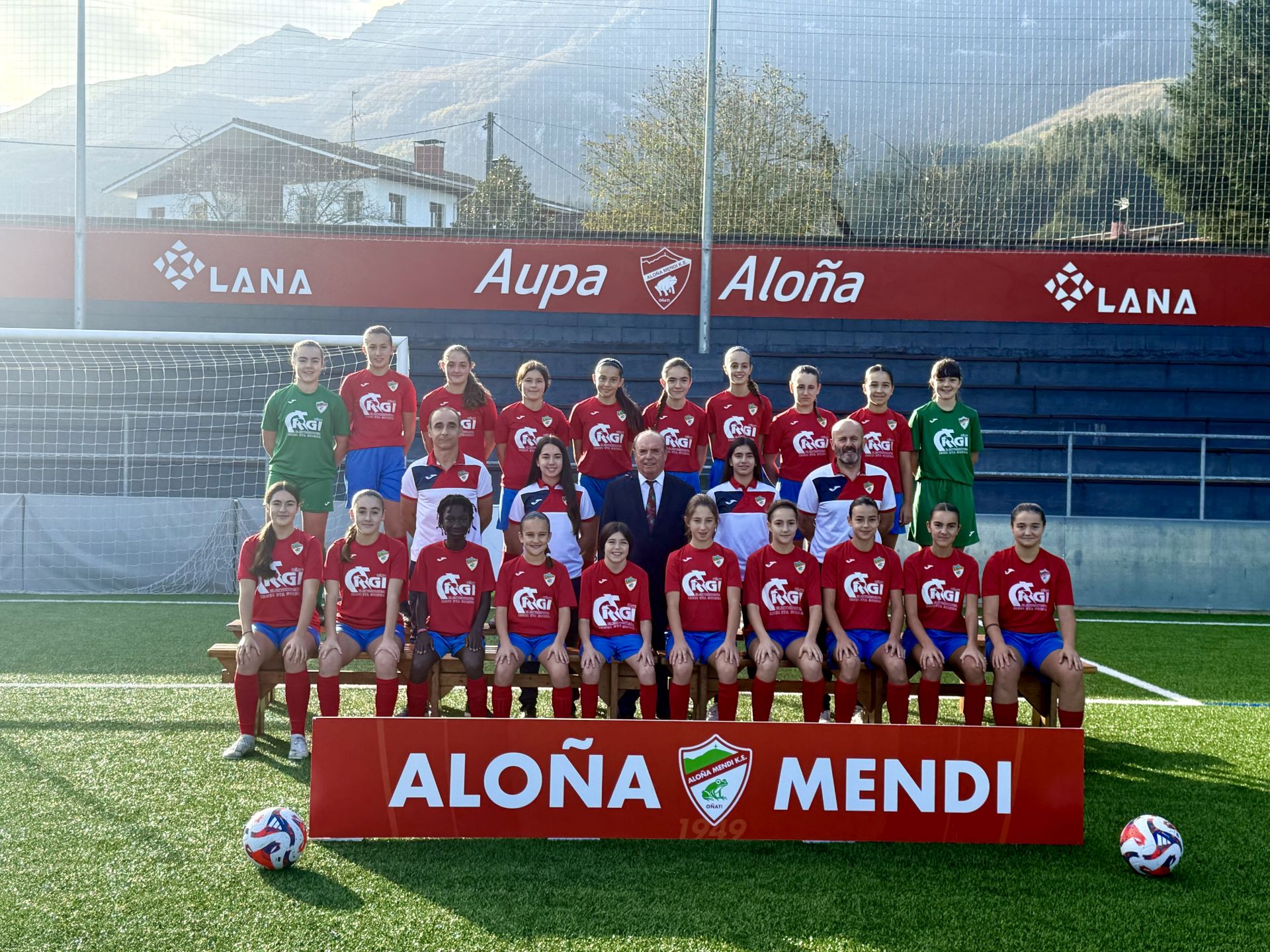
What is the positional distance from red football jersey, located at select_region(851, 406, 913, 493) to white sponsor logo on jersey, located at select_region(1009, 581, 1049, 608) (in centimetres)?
108

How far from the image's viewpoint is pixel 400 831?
357cm

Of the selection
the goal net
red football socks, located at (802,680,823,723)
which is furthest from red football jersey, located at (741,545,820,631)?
the goal net

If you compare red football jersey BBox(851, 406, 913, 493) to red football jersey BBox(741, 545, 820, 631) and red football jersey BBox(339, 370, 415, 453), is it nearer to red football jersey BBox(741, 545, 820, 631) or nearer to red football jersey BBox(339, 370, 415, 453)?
red football jersey BBox(741, 545, 820, 631)

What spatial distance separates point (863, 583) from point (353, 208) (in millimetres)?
9397

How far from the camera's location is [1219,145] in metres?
12.2

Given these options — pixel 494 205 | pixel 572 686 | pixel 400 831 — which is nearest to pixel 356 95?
pixel 494 205

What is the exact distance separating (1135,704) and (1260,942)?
306 centimetres

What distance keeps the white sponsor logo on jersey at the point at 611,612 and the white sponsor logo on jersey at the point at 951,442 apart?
225 cm

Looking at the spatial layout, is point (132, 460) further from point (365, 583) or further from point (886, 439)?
point (886, 439)

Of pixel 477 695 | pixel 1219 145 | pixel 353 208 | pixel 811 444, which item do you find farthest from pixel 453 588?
pixel 1219 145

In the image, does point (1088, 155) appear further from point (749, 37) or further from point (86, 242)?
point (86, 242)

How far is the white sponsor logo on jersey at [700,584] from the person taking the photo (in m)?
4.76

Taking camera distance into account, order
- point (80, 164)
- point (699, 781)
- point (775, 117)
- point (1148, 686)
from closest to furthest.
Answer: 1. point (699, 781)
2. point (1148, 686)
3. point (80, 164)
4. point (775, 117)

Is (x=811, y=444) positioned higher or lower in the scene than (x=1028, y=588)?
higher
